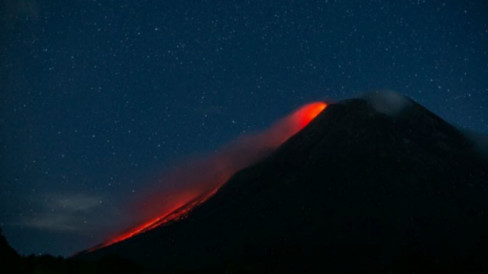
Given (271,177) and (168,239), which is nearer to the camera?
(168,239)

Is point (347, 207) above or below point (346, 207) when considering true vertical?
below

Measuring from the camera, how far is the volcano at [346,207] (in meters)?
120

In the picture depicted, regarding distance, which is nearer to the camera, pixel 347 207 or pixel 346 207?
pixel 347 207

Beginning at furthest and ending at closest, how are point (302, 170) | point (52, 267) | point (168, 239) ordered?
1. point (302, 170)
2. point (168, 239)
3. point (52, 267)

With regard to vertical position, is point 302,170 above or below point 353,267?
above

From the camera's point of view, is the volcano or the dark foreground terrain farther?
the volcano

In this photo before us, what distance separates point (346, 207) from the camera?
479 ft

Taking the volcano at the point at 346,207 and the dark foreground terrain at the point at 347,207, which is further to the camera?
the volcano at the point at 346,207

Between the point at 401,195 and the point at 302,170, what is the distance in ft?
125

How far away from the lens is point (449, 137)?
179625 millimetres

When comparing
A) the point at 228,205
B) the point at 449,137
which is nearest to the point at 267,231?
the point at 228,205

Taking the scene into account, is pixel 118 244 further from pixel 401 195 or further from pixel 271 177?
pixel 401 195

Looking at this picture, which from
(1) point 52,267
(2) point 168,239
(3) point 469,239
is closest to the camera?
(1) point 52,267

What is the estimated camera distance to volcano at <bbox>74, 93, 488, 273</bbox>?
11988 centimetres
